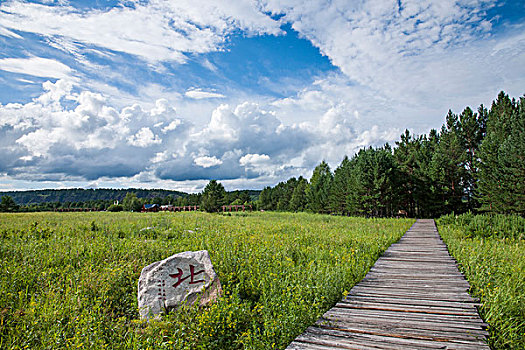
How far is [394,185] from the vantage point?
36750 millimetres

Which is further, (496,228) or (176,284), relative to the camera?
(496,228)

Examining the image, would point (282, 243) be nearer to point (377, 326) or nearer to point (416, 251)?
point (416, 251)

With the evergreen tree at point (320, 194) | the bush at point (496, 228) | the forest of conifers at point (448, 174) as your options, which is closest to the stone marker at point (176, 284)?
the bush at point (496, 228)

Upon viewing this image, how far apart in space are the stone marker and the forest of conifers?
31940mm

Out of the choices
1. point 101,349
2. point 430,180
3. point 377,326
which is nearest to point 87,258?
point 101,349

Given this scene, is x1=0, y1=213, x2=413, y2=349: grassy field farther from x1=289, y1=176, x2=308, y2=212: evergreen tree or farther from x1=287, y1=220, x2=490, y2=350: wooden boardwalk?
→ x1=289, y1=176, x2=308, y2=212: evergreen tree

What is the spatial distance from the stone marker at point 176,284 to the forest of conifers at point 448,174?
31940 mm

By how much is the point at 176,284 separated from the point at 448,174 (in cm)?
4266

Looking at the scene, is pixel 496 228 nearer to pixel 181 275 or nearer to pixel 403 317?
pixel 403 317

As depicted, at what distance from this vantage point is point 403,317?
170 inches

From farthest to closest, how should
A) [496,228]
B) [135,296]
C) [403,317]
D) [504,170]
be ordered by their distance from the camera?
[504,170] → [496,228] → [135,296] → [403,317]

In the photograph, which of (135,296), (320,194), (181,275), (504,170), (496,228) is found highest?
(504,170)

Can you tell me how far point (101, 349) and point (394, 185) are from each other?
38.0 metres

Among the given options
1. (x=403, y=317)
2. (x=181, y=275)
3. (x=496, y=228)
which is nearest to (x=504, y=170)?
(x=496, y=228)
